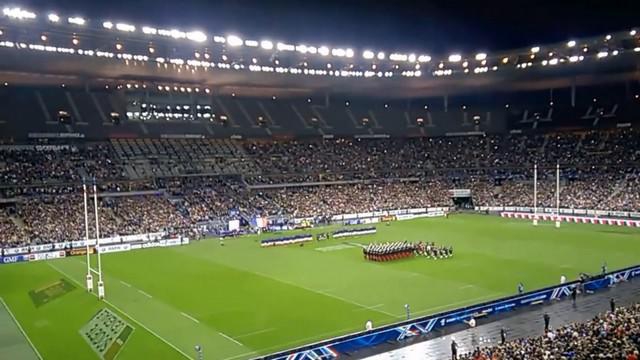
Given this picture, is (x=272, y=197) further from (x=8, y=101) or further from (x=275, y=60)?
(x=8, y=101)

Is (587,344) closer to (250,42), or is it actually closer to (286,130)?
(250,42)

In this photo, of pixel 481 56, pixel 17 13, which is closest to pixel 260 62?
pixel 481 56

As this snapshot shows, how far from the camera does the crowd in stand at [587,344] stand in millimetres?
14727

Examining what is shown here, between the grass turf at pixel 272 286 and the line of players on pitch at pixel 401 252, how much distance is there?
2.93ft

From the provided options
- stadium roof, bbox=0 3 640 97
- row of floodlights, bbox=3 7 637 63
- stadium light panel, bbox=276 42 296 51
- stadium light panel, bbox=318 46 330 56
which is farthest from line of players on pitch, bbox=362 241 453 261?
stadium light panel, bbox=318 46 330 56

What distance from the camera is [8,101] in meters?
66.0

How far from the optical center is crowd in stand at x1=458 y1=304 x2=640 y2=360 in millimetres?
14727

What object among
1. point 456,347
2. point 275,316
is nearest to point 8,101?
point 275,316

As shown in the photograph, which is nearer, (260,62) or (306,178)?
(260,62)

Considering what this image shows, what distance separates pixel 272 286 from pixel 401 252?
39.6 ft

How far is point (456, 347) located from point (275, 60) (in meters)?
50.3

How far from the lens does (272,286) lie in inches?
1379

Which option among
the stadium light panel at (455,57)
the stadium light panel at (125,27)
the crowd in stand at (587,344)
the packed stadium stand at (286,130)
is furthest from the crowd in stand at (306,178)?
the crowd in stand at (587,344)

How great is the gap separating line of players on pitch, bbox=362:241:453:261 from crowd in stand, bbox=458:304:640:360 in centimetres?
2298
